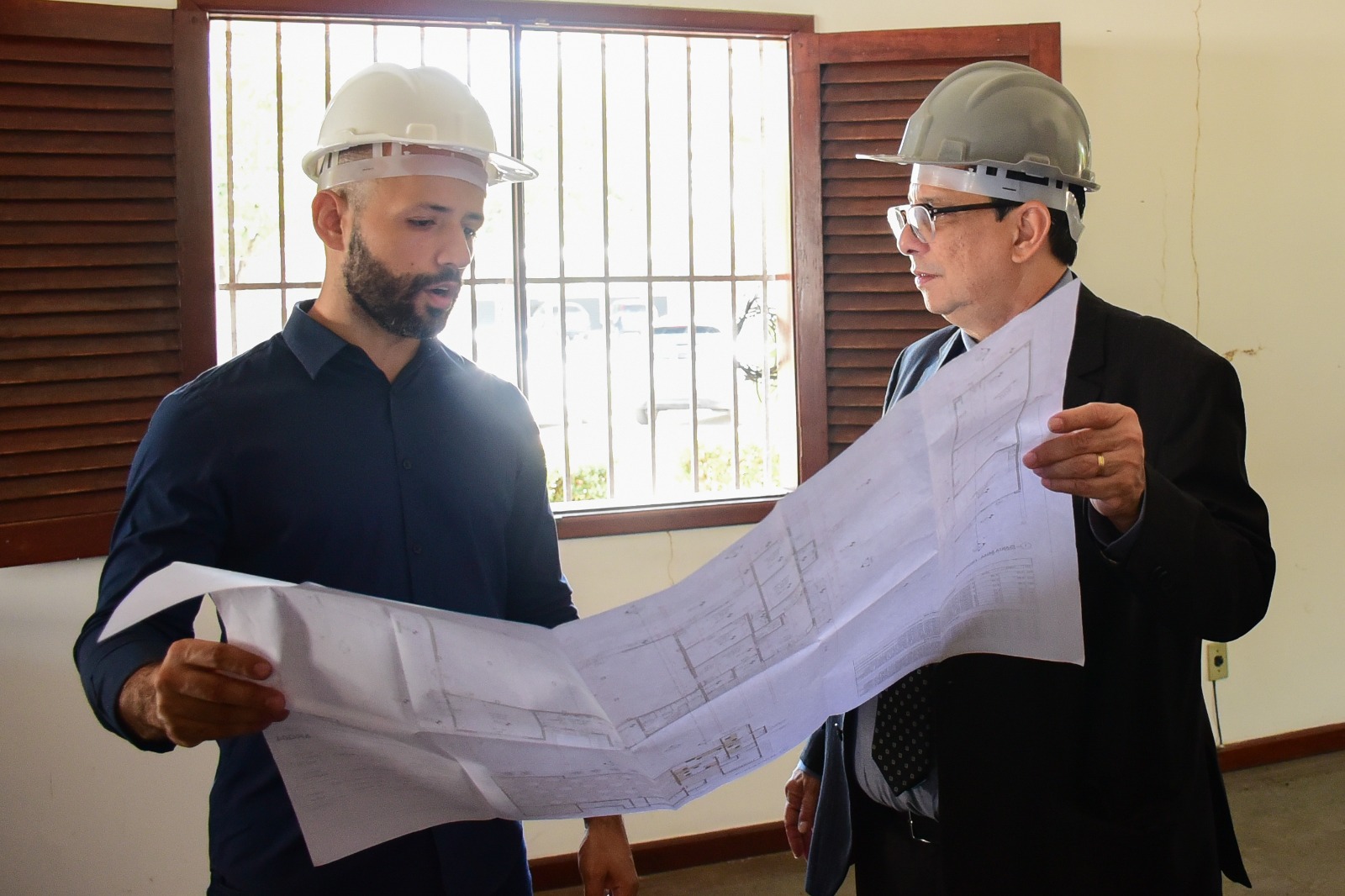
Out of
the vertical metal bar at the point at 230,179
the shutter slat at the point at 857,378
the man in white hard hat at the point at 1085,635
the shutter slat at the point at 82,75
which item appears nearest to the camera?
the man in white hard hat at the point at 1085,635

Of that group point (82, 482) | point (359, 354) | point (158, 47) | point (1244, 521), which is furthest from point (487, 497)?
point (158, 47)

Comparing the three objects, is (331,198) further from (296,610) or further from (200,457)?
(296,610)

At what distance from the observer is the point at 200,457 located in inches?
42.5

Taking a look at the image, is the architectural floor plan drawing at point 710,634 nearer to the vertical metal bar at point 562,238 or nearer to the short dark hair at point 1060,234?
the short dark hair at point 1060,234

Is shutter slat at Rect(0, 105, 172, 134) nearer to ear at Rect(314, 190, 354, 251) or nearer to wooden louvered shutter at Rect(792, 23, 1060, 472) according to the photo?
ear at Rect(314, 190, 354, 251)

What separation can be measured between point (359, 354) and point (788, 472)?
186 cm

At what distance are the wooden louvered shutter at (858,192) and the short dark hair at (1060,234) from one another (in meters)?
1.47

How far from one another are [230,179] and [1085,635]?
228cm

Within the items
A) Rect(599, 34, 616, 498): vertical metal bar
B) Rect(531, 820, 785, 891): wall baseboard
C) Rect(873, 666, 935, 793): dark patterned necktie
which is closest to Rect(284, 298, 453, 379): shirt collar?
Rect(873, 666, 935, 793): dark patterned necktie

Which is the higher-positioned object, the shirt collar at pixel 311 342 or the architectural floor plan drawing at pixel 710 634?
the shirt collar at pixel 311 342

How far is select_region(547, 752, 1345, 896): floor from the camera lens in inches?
103

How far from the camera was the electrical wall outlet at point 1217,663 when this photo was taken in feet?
10.4

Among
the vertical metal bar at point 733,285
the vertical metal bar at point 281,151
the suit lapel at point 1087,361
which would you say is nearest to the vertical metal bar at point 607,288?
the vertical metal bar at point 733,285

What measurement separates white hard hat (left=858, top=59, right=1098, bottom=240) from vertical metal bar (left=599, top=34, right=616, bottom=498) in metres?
1.72
